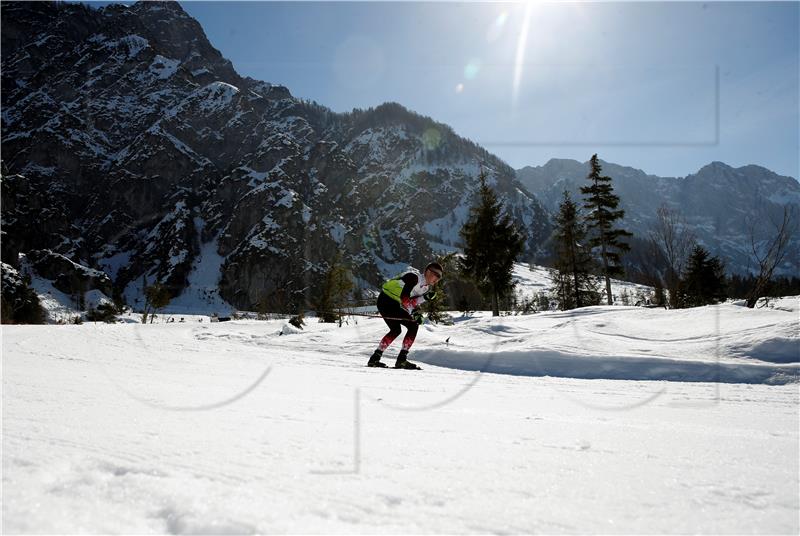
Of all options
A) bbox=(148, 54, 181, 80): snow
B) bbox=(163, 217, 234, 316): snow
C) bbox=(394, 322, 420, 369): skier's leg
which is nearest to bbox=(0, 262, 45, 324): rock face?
bbox=(394, 322, 420, 369): skier's leg

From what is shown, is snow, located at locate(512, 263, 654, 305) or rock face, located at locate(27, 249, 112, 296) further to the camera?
snow, located at locate(512, 263, 654, 305)

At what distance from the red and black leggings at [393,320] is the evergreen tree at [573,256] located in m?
30.5

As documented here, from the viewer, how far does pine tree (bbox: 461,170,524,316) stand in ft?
96.7

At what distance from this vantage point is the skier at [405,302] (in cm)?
660

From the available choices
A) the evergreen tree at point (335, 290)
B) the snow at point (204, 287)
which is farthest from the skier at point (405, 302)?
the snow at point (204, 287)

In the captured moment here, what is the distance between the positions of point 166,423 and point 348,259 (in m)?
137

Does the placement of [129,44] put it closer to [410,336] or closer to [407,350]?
[410,336]

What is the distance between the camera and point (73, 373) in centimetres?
345

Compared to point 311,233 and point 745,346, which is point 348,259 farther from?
point 745,346

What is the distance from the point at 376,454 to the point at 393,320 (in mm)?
5391

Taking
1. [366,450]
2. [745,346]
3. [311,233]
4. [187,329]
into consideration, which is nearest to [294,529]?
[366,450]

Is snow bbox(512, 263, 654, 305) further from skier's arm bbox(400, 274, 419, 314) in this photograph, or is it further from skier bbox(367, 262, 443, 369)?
skier's arm bbox(400, 274, 419, 314)

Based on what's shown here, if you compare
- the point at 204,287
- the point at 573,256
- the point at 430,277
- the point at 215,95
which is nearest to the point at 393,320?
the point at 430,277

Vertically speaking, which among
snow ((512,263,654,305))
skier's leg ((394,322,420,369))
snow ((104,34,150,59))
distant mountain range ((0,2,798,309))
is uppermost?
snow ((104,34,150,59))
